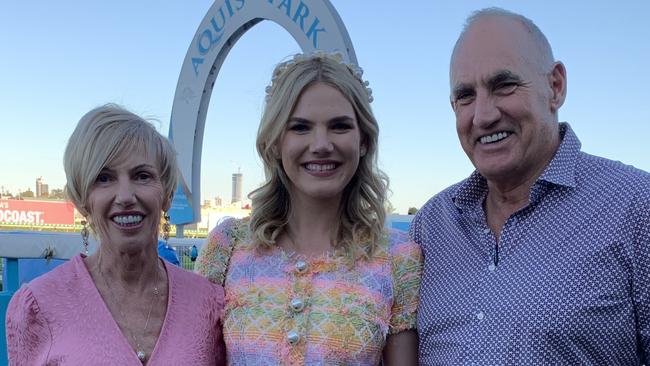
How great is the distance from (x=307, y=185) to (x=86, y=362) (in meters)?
0.91

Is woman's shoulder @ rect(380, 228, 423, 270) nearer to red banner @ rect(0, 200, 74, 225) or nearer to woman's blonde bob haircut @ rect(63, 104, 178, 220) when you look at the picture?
woman's blonde bob haircut @ rect(63, 104, 178, 220)

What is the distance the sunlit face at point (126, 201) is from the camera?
2.00 m

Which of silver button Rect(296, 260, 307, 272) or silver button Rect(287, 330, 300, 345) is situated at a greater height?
silver button Rect(296, 260, 307, 272)

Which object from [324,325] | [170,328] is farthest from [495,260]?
[170,328]

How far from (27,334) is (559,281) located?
1.67m

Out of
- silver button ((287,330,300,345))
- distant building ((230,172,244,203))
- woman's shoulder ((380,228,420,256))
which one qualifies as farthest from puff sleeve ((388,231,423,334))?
distant building ((230,172,244,203))

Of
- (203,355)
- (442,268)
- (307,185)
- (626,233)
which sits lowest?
(203,355)

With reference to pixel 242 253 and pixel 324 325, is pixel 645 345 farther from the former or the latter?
pixel 242 253

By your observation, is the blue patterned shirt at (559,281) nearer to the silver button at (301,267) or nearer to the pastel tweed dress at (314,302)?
the pastel tweed dress at (314,302)

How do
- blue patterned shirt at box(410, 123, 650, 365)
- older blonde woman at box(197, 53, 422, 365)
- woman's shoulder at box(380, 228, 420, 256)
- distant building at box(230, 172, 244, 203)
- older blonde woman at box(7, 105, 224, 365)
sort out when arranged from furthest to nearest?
distant building at box(230, 172, 244, 203), woman's shoulder at box(380, 228, 420, 256), older blonde woman at box(197, 53, 422, 365), older blonde woman at box(7, 105, 224, 365), blue patterned shirt at box(410, 123, 650, 365)

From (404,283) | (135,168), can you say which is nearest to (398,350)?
(404,283)

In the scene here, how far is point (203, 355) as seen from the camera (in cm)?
207

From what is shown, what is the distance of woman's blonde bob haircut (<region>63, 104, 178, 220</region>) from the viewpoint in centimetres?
198

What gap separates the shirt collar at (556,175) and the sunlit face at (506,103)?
1.9 inches
